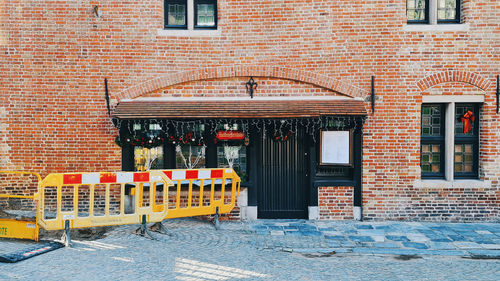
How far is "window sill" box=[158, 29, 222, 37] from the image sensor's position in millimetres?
8969

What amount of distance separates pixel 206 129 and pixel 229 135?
1.95ft

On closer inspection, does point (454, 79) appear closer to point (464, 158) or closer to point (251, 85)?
point (464, 158)

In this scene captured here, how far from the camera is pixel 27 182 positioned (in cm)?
907

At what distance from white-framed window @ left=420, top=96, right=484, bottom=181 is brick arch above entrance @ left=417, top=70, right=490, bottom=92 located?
42cm

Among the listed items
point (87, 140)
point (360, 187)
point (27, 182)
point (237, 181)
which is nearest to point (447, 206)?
point (360, 187)

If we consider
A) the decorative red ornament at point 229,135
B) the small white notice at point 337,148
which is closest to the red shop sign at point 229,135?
the decorative red ornament at point 229,135

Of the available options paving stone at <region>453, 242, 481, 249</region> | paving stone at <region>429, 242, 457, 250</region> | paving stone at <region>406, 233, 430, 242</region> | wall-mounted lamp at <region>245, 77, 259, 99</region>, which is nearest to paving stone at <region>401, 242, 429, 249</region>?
paving stone at <region>429, 242, 457, 250</region>

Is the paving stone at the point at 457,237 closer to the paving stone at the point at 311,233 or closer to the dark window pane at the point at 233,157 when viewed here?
the paving stone at the point at 311,233

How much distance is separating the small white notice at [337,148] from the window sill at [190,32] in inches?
130

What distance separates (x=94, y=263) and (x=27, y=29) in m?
5.70

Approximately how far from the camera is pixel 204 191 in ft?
29.5

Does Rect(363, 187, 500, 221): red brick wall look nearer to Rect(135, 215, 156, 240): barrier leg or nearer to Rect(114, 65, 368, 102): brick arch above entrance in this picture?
Rect(114, 65, 368, 102): brick arch above entrance

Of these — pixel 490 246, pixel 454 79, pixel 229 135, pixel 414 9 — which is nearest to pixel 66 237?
pixel 229 135

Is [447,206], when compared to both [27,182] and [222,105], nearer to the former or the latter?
[222,105]
